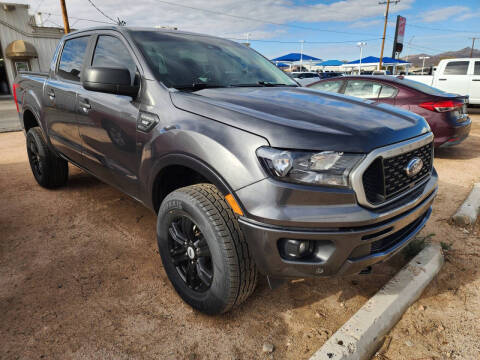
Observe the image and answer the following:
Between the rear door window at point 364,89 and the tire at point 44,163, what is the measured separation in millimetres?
5180

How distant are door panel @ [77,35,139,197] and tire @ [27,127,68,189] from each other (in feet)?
3.91

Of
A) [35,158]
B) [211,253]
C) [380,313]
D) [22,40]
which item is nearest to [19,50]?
[22,40]

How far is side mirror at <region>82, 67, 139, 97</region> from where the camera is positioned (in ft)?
7.02

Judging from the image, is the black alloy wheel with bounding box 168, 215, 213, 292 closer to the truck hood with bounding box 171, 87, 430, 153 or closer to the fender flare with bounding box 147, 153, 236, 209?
the fender flare with bounding box 147, 153, 236, 209

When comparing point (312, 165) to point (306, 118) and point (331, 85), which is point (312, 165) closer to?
point (306, 118)

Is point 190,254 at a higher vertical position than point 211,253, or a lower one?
lower

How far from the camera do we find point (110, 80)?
216cm

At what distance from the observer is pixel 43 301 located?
7.22ft

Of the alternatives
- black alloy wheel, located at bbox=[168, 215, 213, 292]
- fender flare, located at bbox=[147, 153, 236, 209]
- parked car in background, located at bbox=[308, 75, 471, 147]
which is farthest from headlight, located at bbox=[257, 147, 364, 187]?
parked car in background, located at bbox=[308, 75, 471, 147]

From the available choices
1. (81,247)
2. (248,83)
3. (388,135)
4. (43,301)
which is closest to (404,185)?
(388,135)

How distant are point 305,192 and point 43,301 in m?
1.87

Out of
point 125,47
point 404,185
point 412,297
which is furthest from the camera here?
point 125,47

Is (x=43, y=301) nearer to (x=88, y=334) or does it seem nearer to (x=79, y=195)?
(x=88, y=334)

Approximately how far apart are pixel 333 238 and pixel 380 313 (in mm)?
678
